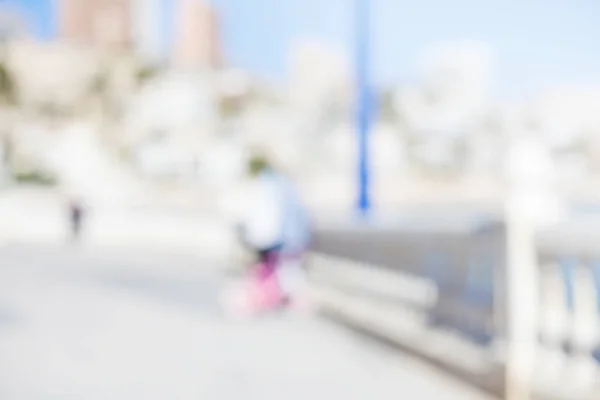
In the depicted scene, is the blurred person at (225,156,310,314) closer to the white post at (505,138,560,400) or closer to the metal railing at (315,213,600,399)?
the metal railing at (315,213,600,399)

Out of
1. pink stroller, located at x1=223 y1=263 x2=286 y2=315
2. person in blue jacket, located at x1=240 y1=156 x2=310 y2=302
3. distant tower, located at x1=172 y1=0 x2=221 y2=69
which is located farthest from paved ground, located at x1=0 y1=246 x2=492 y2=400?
distant tower, located at x1=172 y1=0 x2=221 y2=69

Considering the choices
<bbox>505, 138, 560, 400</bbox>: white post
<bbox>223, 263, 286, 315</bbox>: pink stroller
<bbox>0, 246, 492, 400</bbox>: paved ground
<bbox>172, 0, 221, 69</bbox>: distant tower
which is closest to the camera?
<bbox>505, 138, 560, 400</bbox>: white post

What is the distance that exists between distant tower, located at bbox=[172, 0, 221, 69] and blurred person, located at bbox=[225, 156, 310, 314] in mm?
401

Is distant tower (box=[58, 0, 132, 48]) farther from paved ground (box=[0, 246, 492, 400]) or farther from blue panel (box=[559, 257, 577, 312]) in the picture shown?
blue panel (box=[559, 257, 577, 312])

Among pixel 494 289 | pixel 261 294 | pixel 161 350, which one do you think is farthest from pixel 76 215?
pixel 494 289

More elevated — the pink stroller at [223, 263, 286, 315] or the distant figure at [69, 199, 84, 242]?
the distant figure at [69, 199, 84, 242]

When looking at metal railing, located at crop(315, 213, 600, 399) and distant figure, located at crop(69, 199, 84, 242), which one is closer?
metal railing, located at crop(315, 213, 600, 399)

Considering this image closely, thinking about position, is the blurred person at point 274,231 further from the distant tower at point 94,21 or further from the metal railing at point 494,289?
the distant tower at point 94,21

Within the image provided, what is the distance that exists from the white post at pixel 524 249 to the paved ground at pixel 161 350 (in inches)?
4.8

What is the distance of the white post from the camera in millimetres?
2324

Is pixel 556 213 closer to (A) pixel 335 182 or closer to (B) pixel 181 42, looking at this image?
(B) pixel 181 42

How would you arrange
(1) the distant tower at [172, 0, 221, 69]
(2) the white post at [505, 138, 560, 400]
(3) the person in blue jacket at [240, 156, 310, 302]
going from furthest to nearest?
(3) the person in blue jacket at [240, 156, 310, 302] < (1) the distant tower at [172, 0, 221, 69] < (2) the white post at [505, 138, 560, 400]

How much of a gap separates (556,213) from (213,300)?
1917 mm

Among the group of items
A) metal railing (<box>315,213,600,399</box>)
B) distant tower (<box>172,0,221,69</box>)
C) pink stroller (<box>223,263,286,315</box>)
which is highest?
distant tower (<box>172,0,221,69</box>)
